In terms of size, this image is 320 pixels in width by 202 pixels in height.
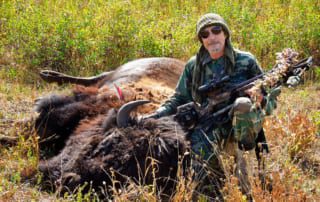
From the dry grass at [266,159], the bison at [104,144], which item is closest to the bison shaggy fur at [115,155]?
the bison at [104,144]

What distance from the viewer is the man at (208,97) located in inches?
159

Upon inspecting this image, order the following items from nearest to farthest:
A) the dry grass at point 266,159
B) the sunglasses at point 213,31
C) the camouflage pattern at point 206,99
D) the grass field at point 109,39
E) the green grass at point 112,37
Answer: the dry grass at point 266,159
the camouflage pattern at point 206,99
the sunglasses at point 213,31
the grass field at point 109,39
the green grass at point 112,37

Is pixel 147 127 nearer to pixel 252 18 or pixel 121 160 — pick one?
pixel 121 160

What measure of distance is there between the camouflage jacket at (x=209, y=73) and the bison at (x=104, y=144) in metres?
0.33

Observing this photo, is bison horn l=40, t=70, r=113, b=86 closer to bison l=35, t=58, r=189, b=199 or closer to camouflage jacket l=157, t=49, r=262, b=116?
bison l=35, t=58, r=189, b=199

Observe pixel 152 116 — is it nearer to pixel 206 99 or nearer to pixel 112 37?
pixel 206 99

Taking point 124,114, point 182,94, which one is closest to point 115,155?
point 124,114

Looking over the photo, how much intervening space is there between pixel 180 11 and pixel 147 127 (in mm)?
5980

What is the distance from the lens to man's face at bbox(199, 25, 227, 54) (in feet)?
14.5

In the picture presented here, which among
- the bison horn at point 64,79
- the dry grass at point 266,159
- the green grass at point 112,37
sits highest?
the green grass at point 112,37

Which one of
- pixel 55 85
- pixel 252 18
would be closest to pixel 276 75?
pixel 55 85

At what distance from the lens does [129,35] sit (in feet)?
26.7

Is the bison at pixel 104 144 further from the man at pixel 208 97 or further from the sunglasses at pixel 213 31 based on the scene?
the sunglasses at pixel 213 31

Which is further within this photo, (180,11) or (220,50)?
(180,11)
